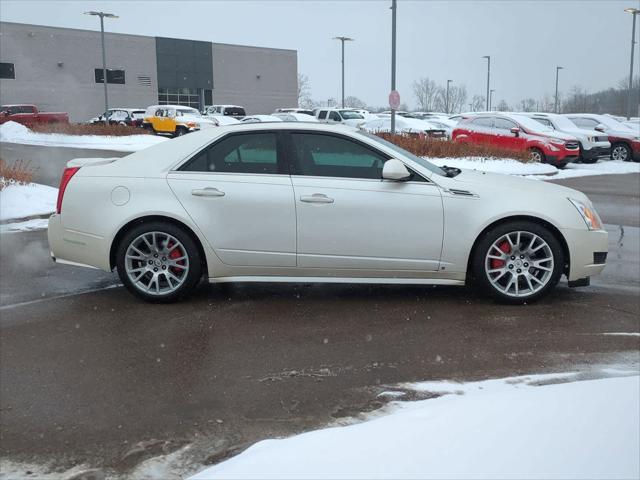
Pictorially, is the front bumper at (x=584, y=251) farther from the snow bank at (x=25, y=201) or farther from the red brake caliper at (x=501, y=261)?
the snow bank at (x=25, y=201)

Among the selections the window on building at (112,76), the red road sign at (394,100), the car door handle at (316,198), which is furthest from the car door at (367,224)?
the window on building at (112,76)

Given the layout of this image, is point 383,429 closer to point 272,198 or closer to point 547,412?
point 547,412

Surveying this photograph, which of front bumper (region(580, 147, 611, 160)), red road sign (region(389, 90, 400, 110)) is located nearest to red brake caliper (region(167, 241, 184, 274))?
red road sign (region(389, 90, 400, 110))

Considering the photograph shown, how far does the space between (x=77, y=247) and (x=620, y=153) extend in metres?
24.4

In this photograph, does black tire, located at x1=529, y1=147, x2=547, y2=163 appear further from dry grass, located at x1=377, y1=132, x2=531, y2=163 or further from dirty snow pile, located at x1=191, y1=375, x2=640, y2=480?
dirty snow pile, located at x1=191, y1=375, x2=640, y2=480

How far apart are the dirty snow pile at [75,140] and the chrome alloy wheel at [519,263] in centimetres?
2516

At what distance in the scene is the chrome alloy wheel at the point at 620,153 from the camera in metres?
26.6

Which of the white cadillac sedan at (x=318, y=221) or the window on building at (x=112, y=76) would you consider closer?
the white cadillac sedan at (x=318, y=221)

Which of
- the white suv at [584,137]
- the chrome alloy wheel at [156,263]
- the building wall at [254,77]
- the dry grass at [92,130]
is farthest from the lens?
the building wall at [254,77]

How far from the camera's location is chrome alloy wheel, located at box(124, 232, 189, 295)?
6.38 meters

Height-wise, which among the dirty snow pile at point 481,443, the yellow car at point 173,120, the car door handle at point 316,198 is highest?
the yellow car at point 173,120

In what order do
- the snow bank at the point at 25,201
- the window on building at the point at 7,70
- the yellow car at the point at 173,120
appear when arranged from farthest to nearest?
the window on building at the point at 7,70, the yellow car at the point at 173,120, the snow bank at the point at 25,201

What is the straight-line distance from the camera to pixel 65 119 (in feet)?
145

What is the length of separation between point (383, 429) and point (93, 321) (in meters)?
3.38
